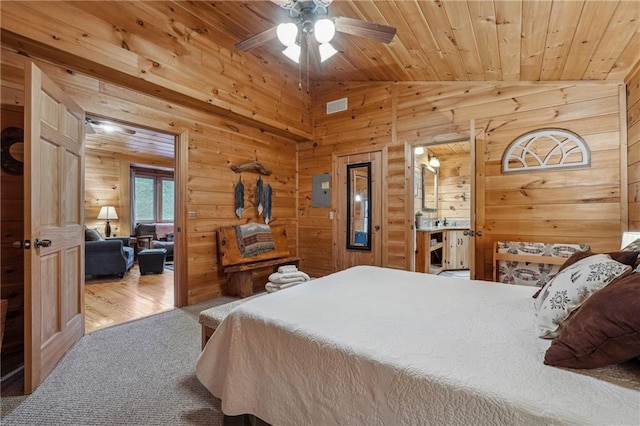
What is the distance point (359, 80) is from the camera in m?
4.34

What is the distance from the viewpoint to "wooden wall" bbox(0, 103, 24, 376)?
7.33 feet

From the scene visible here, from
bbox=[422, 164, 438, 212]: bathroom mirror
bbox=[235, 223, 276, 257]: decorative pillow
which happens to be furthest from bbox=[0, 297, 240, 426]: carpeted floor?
bbox=[422, 164, 438, 212]: bathroom mirror

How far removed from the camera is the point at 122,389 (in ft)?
6.05

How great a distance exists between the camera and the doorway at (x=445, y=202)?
573 centimetres

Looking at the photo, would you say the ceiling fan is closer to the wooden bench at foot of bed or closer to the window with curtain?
the wooden bench at foot of bed

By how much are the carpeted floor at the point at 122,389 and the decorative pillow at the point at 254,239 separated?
1414 millimetres

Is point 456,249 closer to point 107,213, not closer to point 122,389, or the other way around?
point 122,389

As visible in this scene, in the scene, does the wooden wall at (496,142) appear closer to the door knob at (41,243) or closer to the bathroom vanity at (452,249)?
the bathroom vanity at (452,249)

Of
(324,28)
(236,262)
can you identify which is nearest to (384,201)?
(236,262)

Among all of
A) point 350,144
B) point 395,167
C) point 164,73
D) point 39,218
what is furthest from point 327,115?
point 39,218

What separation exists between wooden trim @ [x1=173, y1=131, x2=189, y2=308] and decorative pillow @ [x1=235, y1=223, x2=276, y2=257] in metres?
0.68

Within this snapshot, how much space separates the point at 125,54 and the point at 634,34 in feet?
13.4

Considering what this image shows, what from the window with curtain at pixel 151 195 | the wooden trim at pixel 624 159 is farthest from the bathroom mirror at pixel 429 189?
the window with curtain at pixel 151 195

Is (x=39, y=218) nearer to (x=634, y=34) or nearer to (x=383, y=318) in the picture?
(x=383, y=318)
